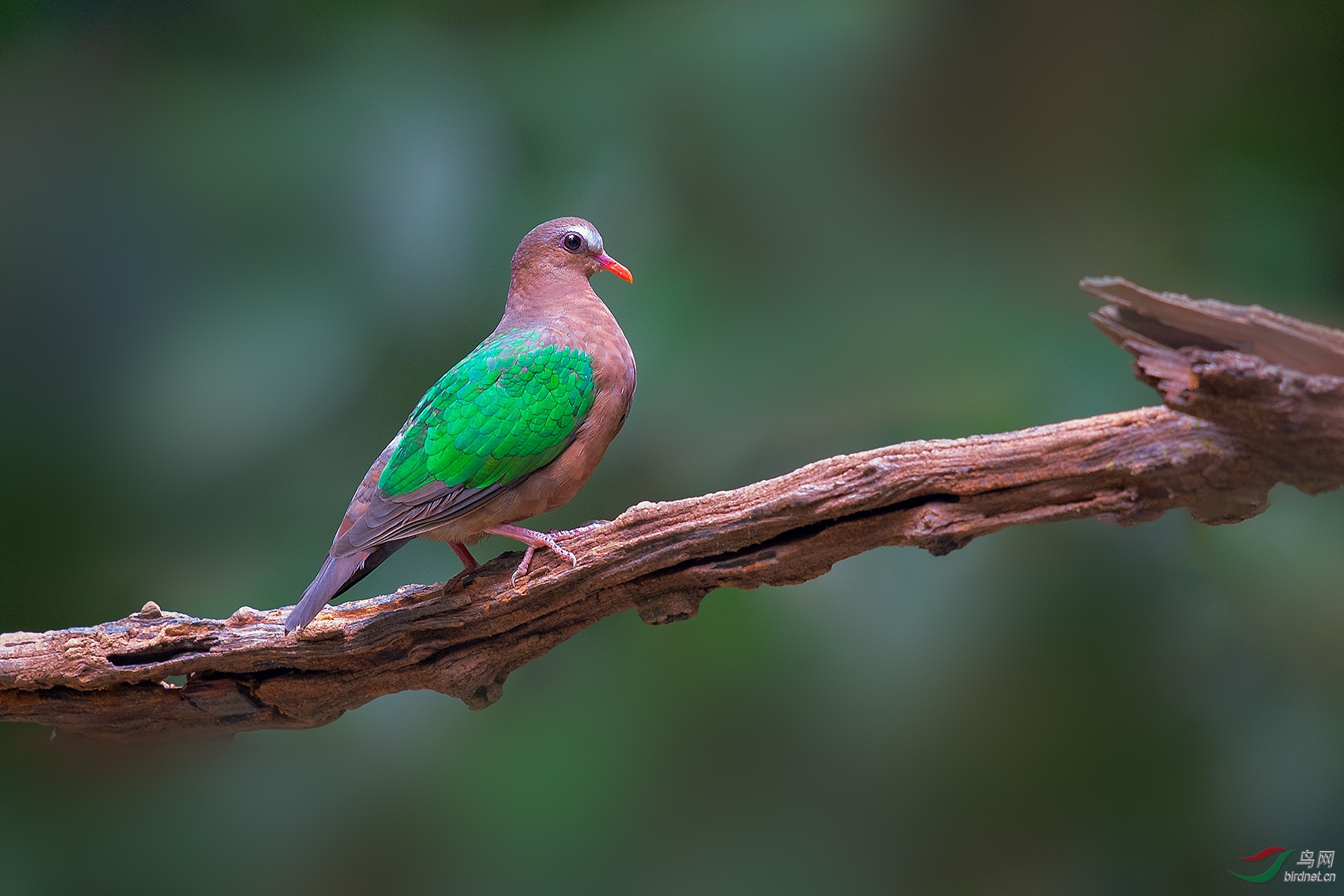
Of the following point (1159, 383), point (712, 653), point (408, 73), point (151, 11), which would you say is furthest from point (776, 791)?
Answer: point (151, 11)

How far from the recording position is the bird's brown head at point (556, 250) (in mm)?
3230

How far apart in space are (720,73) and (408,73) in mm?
1443

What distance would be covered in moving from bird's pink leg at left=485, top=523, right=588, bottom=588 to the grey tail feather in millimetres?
290

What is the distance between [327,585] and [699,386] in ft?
6.47

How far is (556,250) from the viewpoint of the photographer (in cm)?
324

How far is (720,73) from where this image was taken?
441 cm

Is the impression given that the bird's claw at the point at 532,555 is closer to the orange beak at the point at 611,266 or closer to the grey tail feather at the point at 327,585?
the grey tail feather at the point at 327,585

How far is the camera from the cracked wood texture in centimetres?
205

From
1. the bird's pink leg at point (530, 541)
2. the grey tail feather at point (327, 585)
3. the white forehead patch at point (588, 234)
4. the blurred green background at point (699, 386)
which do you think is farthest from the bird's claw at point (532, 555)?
the blurred green background at point (699, 386)

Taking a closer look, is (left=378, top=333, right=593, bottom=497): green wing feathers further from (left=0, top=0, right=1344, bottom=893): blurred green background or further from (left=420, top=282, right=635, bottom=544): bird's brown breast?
(left=0, top=0, right=1344, bottom=893): blurred green background

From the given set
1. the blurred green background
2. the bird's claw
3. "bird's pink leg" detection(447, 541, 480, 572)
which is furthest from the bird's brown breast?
the blurred green background

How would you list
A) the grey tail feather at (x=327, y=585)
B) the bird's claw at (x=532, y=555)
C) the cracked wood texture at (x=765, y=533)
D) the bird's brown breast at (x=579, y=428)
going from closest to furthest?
1. the cracked wood texture at (x=765, y=533)
2. the grey tail feather at (x=327, y=585)
3. the bird's claw at (x=532, y=555)
4. the bird's brown breast at (x=579, y=428)

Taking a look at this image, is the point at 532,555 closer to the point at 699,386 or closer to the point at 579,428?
the point at 579,428

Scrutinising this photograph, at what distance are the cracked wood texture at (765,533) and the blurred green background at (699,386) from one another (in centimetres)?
92
